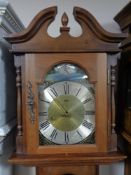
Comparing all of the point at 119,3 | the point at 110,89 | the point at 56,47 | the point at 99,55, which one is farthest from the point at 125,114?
the point at 119,3

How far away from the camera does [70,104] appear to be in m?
1.05

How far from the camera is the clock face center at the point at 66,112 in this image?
3.43ft

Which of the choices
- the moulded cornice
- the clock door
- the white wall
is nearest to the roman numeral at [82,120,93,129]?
the clock door

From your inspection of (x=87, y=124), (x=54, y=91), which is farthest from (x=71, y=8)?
(x=87, y=124)

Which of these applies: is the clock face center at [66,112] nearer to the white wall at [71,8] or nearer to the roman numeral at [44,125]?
the roman numeral at [44,125]

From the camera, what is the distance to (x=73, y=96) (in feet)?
3.45

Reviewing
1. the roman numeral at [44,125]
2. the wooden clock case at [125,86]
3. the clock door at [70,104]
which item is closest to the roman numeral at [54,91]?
the clock door at [70,104]

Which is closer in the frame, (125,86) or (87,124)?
(87,124)

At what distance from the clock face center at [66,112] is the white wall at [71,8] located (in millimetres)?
430

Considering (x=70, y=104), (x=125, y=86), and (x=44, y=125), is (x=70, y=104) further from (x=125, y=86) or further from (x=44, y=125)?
(x=125, y=86)

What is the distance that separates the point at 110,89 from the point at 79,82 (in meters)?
0.13

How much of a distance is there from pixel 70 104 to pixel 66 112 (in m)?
0.03

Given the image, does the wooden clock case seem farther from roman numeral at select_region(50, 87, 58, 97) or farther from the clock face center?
roman numeral at select_region(50, 87, 58, 97)

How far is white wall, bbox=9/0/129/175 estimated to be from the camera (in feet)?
4.43
